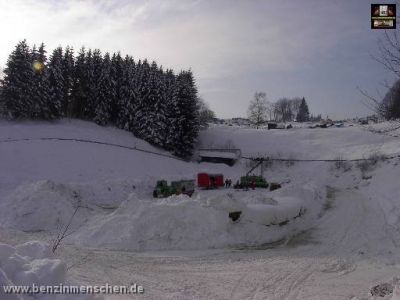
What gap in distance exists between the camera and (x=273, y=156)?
59406 mm

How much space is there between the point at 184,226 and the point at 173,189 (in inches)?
716

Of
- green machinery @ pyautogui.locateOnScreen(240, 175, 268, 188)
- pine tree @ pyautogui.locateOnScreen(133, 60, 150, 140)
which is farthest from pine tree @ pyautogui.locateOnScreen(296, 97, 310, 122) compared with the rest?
green machinery @ pyautogui.locateOnScreen(240, 175, 268, 188)

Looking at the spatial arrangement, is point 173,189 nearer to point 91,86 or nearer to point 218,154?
point 218,154

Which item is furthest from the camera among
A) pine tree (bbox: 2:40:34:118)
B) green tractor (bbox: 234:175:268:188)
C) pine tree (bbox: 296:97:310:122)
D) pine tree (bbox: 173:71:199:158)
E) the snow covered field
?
pine tree (bbox: 296:97:310:122)

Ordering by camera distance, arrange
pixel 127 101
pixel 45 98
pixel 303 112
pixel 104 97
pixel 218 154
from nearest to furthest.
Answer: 1. pixel 45 98
2. pixel 218 154
3. pixel 104 97
4. pixel 127 101
5. pixel 303 112

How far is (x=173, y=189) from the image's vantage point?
34281 mm

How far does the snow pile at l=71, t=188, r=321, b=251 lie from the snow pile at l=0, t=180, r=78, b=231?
10.5ft

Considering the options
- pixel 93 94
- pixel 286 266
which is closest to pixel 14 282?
pixel 286 266

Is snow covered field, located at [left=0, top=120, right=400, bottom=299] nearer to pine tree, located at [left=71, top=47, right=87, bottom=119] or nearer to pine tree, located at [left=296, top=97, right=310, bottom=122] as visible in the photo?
pine tree, located at [left=71, top=47, right=87, bottom=119]

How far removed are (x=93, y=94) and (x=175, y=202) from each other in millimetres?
45604

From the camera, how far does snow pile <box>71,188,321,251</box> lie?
1548 cm

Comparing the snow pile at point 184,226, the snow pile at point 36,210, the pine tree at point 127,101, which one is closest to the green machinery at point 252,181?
the snow pile at point 184,226

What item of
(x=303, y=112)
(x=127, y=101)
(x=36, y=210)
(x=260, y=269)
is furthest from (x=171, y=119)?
(x=303, y=112)

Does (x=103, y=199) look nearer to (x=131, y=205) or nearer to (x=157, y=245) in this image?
(x=131, y=205)
